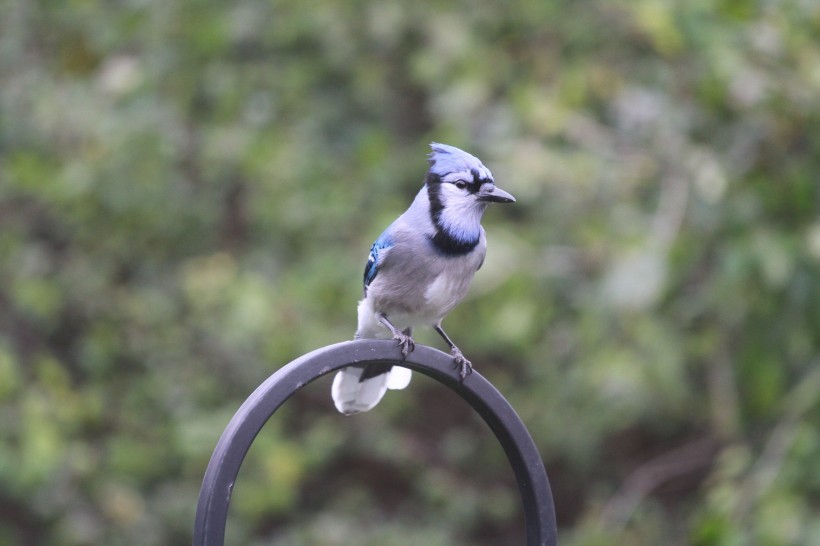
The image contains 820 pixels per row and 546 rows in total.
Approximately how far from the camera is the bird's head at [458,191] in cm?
236

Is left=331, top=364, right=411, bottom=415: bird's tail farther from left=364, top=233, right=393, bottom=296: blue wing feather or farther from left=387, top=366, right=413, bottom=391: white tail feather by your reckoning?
left=364, top=233, right=393, bottom=296: blue wing feather

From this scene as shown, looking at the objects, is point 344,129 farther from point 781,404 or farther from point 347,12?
point 781,404

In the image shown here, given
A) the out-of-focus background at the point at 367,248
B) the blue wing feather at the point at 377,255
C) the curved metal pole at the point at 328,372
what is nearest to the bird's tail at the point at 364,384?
the blue wing feather at the point at 377,255

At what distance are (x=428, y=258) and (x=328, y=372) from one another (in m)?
0.79

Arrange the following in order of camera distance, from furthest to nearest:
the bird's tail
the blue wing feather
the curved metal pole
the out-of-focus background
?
the out-of-focus background → the blue wing feather → the bird's tail → the curved metal pole

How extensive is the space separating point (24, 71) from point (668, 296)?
3.25 meters

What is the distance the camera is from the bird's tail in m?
2.31

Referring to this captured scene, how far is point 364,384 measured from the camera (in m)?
2.35

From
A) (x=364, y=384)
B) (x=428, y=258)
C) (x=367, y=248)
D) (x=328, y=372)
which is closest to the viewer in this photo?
(x=328, y=372)

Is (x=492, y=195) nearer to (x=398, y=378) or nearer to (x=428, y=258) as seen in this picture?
(x=428, y=258)

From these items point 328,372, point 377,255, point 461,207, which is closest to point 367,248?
point 377,255

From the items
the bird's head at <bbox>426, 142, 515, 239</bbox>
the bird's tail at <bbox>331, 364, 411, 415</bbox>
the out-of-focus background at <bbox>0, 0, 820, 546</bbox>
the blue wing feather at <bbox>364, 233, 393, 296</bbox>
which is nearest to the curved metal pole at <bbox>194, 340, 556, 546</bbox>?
the bird's tail at <bbox>331, 364, 411, 415</bbox>

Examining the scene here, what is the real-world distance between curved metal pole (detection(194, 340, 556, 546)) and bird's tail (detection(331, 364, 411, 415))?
14.9 inches

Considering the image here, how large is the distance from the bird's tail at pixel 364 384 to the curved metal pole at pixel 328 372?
378 millimetres
